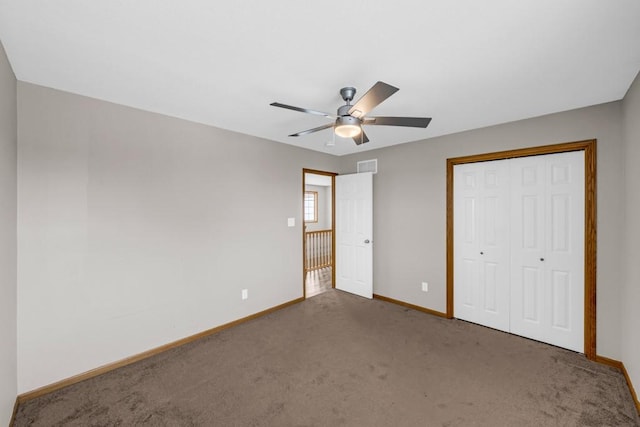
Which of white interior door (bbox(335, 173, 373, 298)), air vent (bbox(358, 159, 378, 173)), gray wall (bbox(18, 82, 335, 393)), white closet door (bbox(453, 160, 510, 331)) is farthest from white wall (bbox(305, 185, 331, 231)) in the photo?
white closet door (bbox(453, 160, 510, 331))

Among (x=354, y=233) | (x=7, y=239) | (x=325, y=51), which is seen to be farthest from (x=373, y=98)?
(x=354, y=233)

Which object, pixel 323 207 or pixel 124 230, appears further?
pixel 323 207

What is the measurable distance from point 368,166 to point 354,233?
115cm

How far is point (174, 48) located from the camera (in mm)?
1701

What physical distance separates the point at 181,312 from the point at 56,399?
108 centimetres

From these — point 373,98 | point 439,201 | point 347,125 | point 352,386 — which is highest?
point 373,98

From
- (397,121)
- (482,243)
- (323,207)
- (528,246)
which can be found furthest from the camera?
(323,207)

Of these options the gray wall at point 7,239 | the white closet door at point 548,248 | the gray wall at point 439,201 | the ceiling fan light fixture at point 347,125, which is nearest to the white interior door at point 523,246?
the white closet door at point 548,248

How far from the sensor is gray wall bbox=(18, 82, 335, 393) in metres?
2.16

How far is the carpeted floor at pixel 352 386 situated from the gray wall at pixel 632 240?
32cm

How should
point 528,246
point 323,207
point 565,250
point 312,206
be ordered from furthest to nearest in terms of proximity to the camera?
A: point 323,207 → point 312,206 → point 528,246 → point 565,250

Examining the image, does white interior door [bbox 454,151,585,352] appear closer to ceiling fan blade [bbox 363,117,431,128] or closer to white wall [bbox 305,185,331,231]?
ceiling fan blade [bbox 363,117,431,128]

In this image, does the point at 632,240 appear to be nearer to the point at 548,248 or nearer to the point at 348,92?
the point at 548,248

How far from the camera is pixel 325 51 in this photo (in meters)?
1.72
